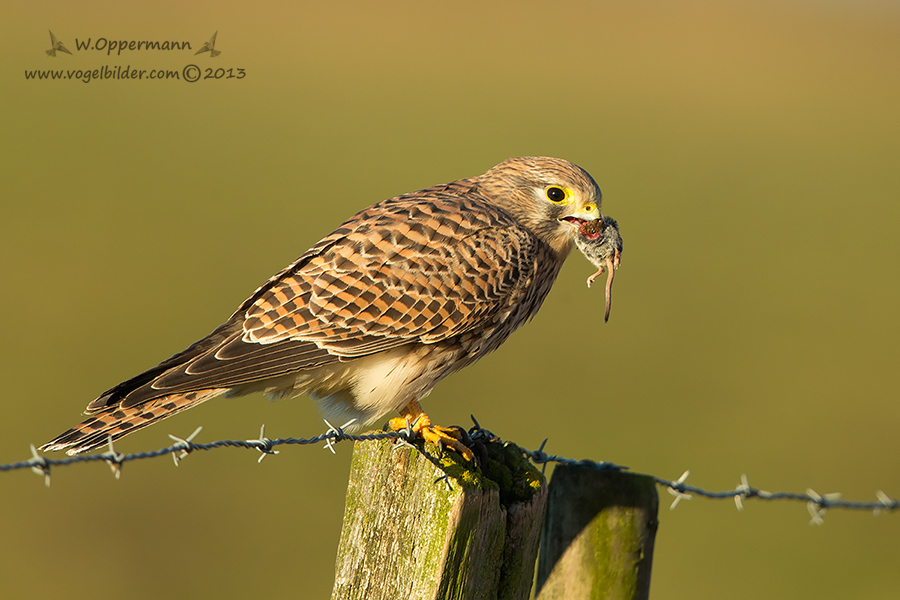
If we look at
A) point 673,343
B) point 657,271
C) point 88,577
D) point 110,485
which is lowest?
point 88,577

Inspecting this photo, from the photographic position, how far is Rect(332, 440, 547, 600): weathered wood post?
2486mm

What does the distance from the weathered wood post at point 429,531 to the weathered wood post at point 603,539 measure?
21 centimetres

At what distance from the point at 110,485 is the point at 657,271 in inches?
417

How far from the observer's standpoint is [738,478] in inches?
370

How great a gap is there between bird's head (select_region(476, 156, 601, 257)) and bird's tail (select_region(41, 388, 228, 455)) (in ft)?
5.20

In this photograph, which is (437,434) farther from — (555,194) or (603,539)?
(555,194)

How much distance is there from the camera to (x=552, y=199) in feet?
14.3

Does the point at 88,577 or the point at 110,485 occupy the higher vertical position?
the point at 110,485

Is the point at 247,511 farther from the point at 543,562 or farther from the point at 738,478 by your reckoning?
the point at 543,562

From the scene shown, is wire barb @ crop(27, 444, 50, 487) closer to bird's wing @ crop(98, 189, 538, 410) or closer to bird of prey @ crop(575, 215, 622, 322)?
bird's wing @ crop(98, 189, 538, 410)

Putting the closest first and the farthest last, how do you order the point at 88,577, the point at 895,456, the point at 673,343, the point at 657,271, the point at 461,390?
the point at 88,577
the point at 895,456
the point at 461,390
the point at 673,343
the point at 657,271

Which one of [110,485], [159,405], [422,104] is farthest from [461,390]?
[422,104]

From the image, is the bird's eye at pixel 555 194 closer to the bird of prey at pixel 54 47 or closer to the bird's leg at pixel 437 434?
the bird's leg at pixel 437 434

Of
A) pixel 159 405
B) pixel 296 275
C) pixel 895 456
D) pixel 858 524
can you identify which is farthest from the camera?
pixel 895 456
